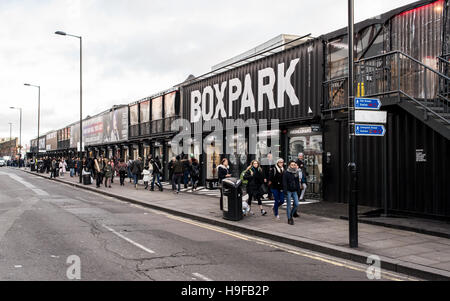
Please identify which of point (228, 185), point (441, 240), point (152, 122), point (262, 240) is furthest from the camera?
point (152, 122)

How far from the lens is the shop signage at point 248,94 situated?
56.5 ft

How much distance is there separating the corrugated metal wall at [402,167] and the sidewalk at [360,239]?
1.97 meters

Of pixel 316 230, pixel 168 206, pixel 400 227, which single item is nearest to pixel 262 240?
pixel 316 230

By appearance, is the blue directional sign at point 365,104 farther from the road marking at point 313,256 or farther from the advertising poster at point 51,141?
A: the advertising poster at point 51,141

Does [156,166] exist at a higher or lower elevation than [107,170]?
higher

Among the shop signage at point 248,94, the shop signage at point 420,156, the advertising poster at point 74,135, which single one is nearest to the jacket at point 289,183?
the shop signage at point 420,156

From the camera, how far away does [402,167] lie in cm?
1206

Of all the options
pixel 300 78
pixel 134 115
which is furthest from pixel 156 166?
pixel 134 115

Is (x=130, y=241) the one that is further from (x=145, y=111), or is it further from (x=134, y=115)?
(x=134, y=115)

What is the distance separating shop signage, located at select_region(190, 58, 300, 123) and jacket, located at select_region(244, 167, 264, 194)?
5.19 metres

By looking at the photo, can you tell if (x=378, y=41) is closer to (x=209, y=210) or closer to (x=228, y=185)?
(x=228, y=185)

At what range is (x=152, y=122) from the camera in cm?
3056

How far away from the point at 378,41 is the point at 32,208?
42.9 feet

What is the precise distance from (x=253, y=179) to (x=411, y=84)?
17.7 feet
